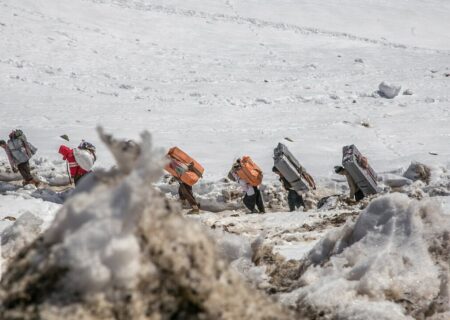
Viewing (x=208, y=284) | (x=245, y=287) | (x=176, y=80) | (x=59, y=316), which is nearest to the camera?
(x=59, y=316)

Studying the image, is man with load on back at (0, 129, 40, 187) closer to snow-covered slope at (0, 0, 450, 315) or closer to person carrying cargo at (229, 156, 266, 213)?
snow-covered slope at (0, 0, 450, 315)

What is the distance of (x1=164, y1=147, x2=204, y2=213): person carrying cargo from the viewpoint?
446 inches

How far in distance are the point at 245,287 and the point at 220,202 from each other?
34.4 ft

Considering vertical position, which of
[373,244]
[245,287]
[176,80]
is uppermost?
[245,287]

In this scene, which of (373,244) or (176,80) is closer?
(373,244)

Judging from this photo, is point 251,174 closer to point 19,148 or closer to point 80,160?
point 80,160

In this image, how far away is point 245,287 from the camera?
185cm

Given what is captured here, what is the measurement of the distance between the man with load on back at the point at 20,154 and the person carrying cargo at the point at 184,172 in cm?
283

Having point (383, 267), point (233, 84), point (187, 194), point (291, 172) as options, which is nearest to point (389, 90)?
point (233, 84)

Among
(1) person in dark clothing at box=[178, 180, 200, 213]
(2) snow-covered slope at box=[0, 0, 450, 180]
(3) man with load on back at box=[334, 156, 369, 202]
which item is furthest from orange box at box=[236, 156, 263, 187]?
(2) snow-covered slope at box=[0, 0, 450, 180]

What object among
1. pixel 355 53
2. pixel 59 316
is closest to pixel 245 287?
pixel 59 316

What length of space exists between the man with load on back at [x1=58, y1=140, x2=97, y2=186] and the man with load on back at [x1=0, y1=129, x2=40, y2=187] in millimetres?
1043

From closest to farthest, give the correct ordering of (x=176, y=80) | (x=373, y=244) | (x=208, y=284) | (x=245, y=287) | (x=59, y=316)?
(x=59, y=316) → (x=208, y=284) → (x=245, y=287) → (x=373, y=244) → (x=176, y=80)

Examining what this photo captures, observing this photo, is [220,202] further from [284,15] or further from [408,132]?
[284,15]
